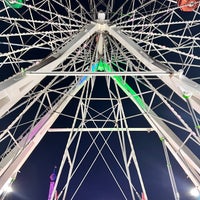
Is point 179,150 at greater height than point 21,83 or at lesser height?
greater

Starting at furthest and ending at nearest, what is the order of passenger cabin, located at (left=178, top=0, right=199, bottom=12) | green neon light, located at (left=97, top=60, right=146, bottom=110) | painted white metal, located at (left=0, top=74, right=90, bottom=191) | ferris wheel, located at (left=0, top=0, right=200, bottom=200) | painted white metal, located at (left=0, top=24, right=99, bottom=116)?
green neon light, located at (left=97, top=60, right=146, bottom=110), passenger cabin, located at (left=178, top=0, right=199, bottom=12), painted white metal, located at (left=0, top=74, right=90, bottom=191), ferris wheel, located at (left=0, top=0, right=200, bottom=200), painted white metal, located at (left=0, top=24, right=99, bottom=116)

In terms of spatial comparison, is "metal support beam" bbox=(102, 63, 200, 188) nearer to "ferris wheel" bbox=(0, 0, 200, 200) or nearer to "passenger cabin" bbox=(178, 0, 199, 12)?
"ferris wheel" bbox=(0, 0, 200, 200)

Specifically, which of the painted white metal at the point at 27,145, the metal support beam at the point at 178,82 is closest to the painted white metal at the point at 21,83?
the metal support beam at the point at 178,82

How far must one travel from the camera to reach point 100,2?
37.9 ft

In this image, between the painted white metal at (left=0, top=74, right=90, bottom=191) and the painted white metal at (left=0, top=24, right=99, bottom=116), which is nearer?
the painted white metal at (left=0, top=24, right=99, bottom=116)

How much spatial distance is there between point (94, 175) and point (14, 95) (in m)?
Answer: 11.7

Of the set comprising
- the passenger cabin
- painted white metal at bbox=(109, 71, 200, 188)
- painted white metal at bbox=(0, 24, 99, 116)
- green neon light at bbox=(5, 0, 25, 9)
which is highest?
the passenger cabin

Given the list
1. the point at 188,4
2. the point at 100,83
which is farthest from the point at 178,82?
the point at 100,83

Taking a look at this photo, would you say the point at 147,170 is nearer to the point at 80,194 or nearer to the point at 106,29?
the point at 80,194

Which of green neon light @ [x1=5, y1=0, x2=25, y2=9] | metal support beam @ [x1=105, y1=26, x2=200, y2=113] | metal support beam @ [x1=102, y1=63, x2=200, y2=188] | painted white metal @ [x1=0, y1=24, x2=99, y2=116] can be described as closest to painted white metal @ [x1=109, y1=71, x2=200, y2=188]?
metal support beam @ [x1=102, y1=63, x2=200, y2=188]

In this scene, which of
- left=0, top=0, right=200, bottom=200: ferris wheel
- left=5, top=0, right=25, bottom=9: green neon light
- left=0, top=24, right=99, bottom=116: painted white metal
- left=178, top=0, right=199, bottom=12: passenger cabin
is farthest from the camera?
left=178, top=0, right=199, bottom=12: passenger cabin

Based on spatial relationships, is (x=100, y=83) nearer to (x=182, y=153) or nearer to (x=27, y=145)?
(x=27, y=145)

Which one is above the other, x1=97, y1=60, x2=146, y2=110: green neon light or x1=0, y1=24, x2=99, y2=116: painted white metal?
x1=97, y1=60, x2=146, y2=110: green neon light

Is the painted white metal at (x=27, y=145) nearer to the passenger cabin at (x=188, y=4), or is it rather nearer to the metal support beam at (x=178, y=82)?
the metal support beam at (x=178, y=82)
